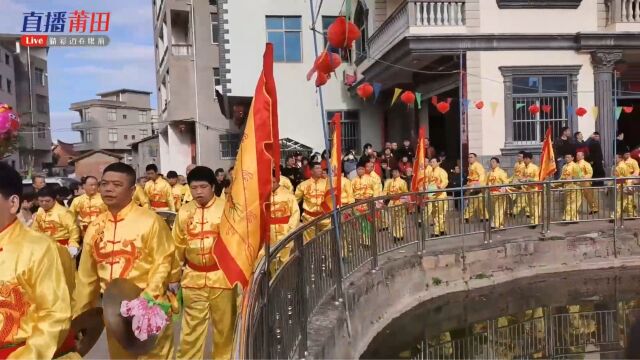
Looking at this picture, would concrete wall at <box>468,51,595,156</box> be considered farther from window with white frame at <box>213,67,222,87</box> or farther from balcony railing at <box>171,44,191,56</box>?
balcony railing at <box>171,44,191,56</box>

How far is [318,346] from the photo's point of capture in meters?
4.86

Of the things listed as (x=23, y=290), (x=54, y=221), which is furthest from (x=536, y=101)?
(x=23, y=290)

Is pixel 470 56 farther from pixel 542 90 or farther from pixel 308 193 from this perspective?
pixel 308 193

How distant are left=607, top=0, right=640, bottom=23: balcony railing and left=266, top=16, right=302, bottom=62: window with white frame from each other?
→ 34.0ft

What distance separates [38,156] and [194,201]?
46.0m

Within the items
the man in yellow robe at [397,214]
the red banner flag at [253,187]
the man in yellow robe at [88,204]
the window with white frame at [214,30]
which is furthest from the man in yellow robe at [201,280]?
the window with white frame at [214,30]

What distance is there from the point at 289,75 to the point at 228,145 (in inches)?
205

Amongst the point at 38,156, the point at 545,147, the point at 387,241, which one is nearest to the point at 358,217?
the point at 387,241

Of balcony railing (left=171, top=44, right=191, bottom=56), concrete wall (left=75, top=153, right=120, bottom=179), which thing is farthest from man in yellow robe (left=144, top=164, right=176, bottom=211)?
concrete wall (left=75, top=153, right=120, bottom=179)

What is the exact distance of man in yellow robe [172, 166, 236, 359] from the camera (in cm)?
478

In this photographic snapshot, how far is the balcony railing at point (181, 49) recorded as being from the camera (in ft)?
83.3

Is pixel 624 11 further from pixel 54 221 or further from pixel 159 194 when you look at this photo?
pixel 54 221

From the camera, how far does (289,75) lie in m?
20.4

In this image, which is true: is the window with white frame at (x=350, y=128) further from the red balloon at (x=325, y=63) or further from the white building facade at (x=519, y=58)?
the red balloon at (x=325, y=63)
